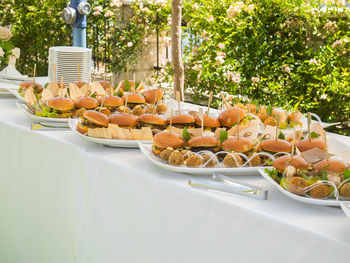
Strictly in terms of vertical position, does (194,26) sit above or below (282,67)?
above

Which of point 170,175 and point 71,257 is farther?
point 71,257

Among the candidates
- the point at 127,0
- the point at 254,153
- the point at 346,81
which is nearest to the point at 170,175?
the point at 254,153

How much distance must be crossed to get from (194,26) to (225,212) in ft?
14.6

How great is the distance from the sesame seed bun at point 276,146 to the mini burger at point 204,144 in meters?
0.13

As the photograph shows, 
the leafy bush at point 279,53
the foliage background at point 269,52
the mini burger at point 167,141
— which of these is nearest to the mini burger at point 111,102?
the mini burger at point 167,141

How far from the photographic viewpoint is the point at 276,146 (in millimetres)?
1342

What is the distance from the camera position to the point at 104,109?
1.81 metres

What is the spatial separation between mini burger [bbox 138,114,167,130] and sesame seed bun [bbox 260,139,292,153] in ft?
1.38

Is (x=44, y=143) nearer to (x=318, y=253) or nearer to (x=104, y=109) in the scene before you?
(x=104, y=109)

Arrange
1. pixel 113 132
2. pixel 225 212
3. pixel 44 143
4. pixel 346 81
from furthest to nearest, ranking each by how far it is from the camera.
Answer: pixel 346 81
pixel 44 143
pixel 113 132
pixel 225 212

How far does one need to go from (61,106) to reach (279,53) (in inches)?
124

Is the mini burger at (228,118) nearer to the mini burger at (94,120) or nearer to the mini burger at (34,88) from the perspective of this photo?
the mini burger at (94,120)

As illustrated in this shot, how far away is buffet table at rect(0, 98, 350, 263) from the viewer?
1.05 m

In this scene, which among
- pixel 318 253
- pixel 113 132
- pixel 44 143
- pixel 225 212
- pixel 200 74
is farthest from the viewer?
pixel 200 74
